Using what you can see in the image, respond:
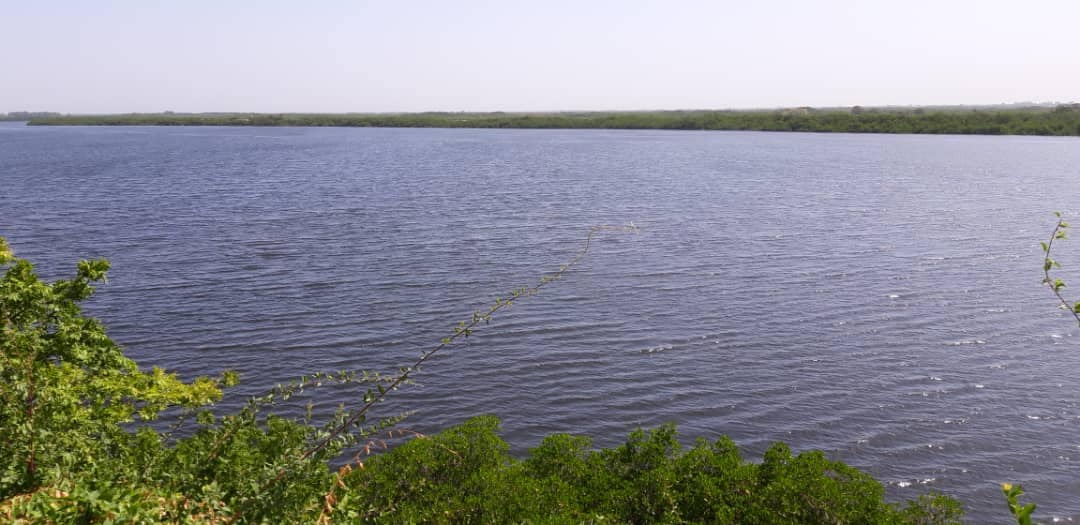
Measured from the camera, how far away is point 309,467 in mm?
6473

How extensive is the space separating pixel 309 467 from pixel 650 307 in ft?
64.6

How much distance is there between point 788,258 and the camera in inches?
1275

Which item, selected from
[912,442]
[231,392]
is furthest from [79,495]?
[912,442]

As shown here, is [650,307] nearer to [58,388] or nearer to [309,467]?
[58,388]

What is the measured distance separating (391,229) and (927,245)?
25.6 meters

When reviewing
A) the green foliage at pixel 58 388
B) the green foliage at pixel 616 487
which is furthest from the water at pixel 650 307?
the green foliage at pixel 58 388

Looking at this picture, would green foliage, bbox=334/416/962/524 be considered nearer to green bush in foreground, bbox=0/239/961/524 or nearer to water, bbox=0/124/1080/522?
green bush in foreground, bbox=0/239/961/524

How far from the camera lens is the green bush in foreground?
655 centimetres

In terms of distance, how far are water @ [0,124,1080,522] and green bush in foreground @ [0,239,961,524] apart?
5515 mm

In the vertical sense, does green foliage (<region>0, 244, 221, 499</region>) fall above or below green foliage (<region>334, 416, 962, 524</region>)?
above

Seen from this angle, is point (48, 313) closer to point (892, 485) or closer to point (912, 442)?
point (892, 485)

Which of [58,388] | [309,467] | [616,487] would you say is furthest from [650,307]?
[309,467]

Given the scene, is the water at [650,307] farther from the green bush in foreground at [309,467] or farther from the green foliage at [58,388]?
the green foliage at [58,388]

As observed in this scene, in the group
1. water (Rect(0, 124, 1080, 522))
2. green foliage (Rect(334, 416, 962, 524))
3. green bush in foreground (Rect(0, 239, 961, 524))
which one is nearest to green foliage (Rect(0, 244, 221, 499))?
green bush in foreground (Rect(0, 239, 961, 524))
